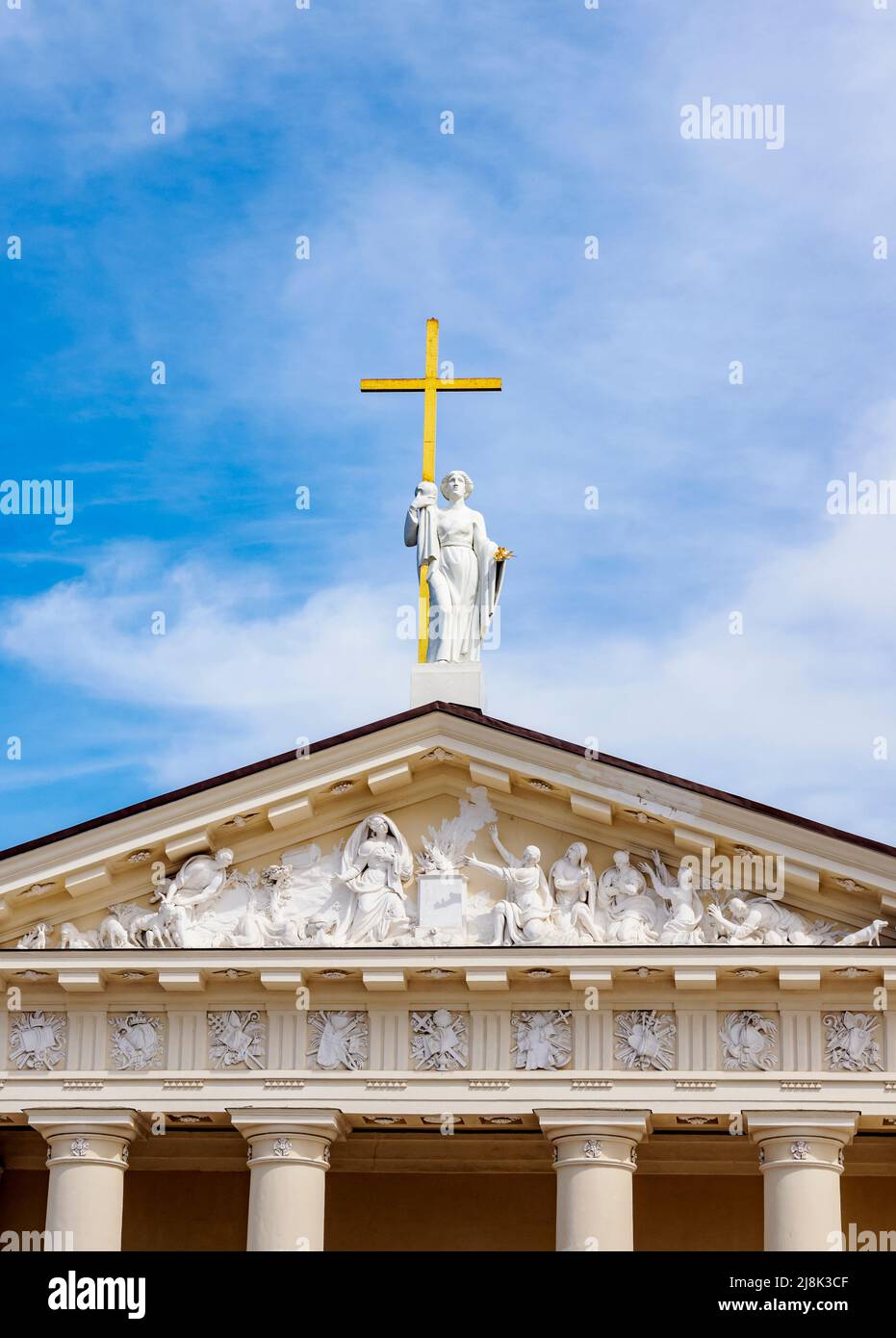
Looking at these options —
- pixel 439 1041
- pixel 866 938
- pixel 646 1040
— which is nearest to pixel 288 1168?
pixel 439 1041

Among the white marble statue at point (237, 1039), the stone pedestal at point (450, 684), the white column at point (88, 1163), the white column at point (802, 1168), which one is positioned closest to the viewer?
the white column at point (802, 1168)

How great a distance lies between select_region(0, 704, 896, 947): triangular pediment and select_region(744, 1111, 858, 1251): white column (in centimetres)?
185

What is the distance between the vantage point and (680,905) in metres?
24.7

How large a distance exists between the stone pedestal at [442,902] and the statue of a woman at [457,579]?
2.86 metres

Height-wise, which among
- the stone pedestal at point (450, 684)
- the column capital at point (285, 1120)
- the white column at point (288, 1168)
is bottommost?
the white column at point (288, 1168)

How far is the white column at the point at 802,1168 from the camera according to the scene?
934 inches

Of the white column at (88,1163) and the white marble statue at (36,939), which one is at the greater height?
the white marble statue at (36,939)

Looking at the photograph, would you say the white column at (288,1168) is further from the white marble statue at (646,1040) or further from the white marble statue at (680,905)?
the white marble statue at (680,905)

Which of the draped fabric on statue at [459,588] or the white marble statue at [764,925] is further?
the draped fabric on statue at [459,588]

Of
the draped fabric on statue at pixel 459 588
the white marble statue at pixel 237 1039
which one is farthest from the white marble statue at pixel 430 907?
the draped fabric on statue at pixel 459 588

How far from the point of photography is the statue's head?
90.8 feet

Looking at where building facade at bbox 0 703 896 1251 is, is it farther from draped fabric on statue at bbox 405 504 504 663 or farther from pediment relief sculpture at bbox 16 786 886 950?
draped fabric on statue at bbox 405 504 504 663

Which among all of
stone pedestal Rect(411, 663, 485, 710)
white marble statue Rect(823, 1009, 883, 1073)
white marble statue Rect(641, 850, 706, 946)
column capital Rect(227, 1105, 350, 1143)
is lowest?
column capital Rect(227, 1105, 350, 1143)

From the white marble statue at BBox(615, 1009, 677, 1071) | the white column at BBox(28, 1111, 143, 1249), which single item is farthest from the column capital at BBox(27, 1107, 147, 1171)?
the white marble statue at BBox(615, 1009, 677, 1071)
